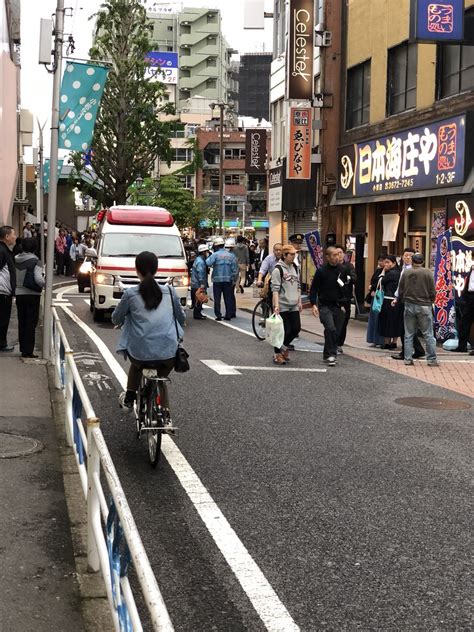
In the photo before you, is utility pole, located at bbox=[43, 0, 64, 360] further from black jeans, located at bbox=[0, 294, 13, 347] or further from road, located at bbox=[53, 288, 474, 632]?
road, located at bbox=[53, 288, 474, 632]

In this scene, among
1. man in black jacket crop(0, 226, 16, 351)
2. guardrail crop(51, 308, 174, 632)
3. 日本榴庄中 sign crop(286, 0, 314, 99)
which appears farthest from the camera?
日本榴庄中 sign crop(286, 0, 314, 99)

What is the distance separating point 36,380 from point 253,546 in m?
5.91

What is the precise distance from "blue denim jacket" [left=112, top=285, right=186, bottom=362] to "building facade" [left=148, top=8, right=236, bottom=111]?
10549 cm

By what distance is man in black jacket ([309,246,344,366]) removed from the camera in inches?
508

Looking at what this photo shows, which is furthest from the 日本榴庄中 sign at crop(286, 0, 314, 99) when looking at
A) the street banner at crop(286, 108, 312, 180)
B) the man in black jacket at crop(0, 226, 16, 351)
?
the man in black jacket at crop(0, 226, 16, 351)

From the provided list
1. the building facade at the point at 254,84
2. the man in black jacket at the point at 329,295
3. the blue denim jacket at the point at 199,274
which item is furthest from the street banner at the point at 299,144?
the building facade at the point at 254,84

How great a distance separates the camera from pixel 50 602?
12.9 ft

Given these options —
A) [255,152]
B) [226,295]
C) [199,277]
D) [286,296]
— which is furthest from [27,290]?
[255,152]

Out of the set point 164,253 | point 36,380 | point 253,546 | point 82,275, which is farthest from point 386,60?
point 253,546

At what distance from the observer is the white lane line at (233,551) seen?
3.96 metres

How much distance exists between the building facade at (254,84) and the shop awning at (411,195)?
90892 millimetres

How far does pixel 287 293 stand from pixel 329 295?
0.68 meters

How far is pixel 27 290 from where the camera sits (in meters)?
12.1

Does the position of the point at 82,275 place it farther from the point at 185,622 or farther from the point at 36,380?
the point at 185,622
